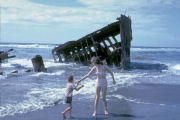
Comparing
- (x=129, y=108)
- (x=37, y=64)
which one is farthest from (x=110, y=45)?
(x=129, y=108)

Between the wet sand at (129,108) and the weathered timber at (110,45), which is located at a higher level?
the weathered timber at (110,45)

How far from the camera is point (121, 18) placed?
15891mm

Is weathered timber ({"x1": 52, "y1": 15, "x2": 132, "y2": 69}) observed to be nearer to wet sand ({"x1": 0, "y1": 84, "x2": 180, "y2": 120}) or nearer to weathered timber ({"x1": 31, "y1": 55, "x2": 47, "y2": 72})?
weathered timber ({"x1": 31, "y1": 55, "x2": 47, "y2": 72})

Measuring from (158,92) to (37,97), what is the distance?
4276 mm

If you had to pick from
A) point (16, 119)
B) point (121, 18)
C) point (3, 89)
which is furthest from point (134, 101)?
point (121, 18)

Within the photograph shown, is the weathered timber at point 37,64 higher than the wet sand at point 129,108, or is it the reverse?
the weathered timber at point 37,64

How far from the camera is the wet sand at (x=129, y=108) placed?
18.4 feet

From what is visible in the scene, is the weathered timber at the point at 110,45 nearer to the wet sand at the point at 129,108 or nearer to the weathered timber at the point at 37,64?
the weathered timber at the point at 37,64

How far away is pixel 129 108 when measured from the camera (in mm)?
6410

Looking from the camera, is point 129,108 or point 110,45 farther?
point 110,45

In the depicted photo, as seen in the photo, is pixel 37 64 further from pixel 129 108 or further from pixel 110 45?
pixel 129 108

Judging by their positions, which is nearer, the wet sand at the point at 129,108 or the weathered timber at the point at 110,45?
the wet sand at the point at 129,108

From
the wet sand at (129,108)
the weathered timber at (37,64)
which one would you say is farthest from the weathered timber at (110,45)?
the wet sand at (129,108)

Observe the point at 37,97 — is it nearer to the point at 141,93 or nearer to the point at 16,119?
the point at 16,119
